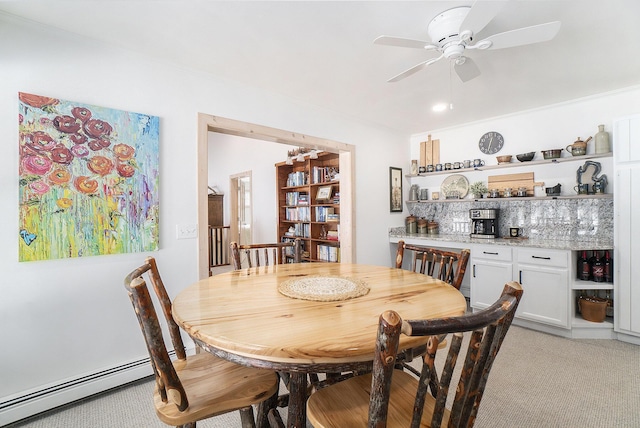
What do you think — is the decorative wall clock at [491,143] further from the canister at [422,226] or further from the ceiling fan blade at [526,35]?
the ceiling fan blade at [526,35]

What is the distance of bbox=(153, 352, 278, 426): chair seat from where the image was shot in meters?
1.08

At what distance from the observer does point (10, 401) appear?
1.80 meters

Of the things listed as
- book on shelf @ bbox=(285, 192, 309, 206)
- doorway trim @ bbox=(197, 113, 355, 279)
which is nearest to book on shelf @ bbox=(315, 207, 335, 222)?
book on shelf @ bbox=(285, 192, 309, 206)

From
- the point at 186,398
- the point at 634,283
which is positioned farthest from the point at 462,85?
the point at 186,398

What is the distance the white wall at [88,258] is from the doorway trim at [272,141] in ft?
0.20

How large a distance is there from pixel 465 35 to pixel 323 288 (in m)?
1.61

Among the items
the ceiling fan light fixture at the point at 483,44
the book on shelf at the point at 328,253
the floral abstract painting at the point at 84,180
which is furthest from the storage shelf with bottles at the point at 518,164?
the floral abstract painting at the point at 84,180

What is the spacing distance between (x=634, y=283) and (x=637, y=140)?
1.27 meters

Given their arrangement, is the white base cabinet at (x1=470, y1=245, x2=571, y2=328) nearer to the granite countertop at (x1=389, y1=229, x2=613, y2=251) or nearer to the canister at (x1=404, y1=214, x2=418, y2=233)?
the granite countertop at (x1=389, y1=229, x2=613, y2=251)

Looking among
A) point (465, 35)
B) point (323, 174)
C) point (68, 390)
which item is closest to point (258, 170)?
point (323, 174)

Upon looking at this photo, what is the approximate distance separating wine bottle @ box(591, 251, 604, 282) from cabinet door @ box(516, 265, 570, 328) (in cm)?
34

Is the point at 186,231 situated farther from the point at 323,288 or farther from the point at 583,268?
the point at 583,268

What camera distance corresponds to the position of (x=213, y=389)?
120cm

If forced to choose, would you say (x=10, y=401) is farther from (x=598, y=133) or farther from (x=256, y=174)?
(x=598, y=133)
